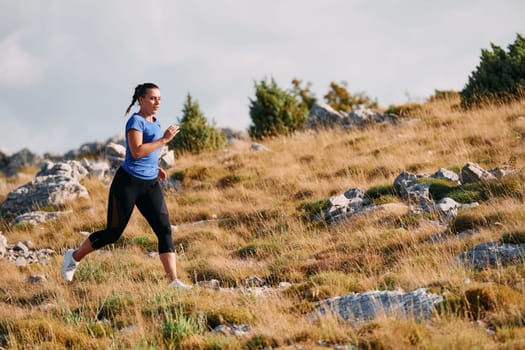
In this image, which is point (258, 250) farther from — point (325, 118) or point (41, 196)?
point (325, 118)

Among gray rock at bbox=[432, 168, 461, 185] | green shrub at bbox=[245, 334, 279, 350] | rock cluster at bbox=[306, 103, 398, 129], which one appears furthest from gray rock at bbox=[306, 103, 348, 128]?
green shrub at bbox=[245, 334, 279, 350]

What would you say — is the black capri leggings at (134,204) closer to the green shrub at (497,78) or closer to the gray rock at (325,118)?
the green shrub at (497,78)

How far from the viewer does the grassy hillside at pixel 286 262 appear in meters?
5.19

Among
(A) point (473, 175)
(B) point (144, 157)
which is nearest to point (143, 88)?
(B) point (144, 157)

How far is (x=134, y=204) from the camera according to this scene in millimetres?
7207

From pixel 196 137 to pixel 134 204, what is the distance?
12.3 meters

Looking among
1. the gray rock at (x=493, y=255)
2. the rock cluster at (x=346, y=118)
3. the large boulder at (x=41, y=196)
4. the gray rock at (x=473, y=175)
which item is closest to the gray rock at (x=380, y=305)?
the gray rock at (x=493, y=255)

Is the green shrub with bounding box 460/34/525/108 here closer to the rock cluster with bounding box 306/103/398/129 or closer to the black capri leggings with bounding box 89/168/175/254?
the rock cluster with bounding box 306/103/398/129

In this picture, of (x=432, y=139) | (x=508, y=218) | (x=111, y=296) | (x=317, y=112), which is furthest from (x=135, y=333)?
(x=317, y=112)

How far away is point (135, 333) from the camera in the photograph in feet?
18.6

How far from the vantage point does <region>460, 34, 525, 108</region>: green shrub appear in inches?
675

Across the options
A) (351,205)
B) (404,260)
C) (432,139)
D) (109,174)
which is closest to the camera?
(404,260)

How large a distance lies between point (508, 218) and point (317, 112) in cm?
1312

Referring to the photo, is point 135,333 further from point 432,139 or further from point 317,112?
point 317,112
